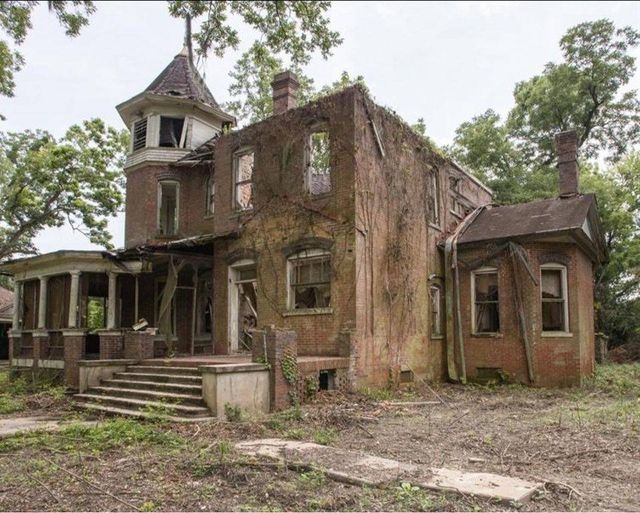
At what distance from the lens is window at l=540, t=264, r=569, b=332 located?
50.2 feet

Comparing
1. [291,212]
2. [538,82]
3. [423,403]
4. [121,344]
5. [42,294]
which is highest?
[538,82]

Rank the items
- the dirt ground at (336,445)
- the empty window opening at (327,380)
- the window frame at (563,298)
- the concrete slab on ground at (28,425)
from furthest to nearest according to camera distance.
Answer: the window frame at (563,298) < the empty window opening at (327,380) < the concrete slab on ground at (28,425) < the dirt ground at (336,445)

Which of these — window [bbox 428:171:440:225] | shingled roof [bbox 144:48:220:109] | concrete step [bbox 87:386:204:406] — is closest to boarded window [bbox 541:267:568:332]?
window [bbox 428:171:440:225]

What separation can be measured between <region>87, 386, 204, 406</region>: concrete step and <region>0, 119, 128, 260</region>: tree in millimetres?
16851

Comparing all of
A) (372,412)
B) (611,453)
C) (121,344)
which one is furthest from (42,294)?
(611,453)

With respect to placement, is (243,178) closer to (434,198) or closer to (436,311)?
(434,198)

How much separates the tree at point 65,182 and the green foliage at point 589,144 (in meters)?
18.5

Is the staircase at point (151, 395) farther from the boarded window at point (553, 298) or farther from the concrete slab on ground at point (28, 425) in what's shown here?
the boarded window at point (553, 298)

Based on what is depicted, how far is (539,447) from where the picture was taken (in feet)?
24.7

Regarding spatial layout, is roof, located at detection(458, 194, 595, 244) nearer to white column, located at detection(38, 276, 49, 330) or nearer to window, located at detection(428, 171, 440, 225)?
window, located at detection(428, 171, 440, 225)

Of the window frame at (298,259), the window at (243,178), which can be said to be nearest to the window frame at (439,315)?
the window frame at (298,259)

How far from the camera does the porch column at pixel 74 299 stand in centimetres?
1584

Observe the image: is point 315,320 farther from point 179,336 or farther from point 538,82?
point 538,82

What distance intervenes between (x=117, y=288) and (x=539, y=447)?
13661mm
